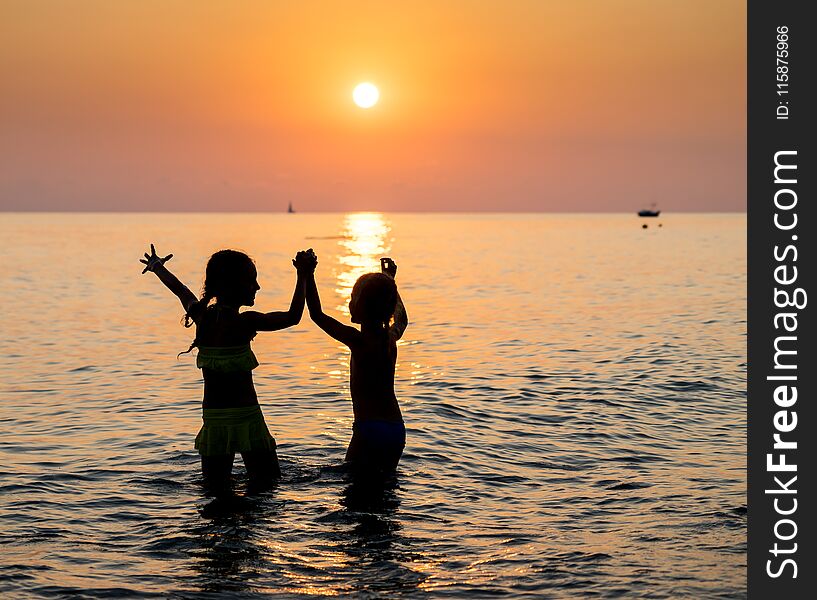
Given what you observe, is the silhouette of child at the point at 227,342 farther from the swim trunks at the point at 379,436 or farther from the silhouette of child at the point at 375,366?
the swim trunks at the point at 379,436

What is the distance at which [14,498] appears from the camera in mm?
9891

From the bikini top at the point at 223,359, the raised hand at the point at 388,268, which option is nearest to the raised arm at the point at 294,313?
the bikini top at the point at 223,359

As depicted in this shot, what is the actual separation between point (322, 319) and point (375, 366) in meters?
1.01

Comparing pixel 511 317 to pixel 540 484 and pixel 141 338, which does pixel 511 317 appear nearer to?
pixel 141 338

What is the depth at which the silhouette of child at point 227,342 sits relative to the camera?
8.66 m

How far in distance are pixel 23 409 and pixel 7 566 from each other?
7.82 meters

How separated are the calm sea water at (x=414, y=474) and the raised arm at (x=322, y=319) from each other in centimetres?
176

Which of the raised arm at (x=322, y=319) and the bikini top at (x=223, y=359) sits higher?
the raised arm at (x=322, y=319)

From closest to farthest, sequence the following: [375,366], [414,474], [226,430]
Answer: [226,430] < [375,366] < [414,474]

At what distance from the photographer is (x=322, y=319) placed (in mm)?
8656

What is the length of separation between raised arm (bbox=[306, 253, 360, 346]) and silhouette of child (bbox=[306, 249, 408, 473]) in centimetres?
1

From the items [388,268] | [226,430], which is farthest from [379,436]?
[388,268]

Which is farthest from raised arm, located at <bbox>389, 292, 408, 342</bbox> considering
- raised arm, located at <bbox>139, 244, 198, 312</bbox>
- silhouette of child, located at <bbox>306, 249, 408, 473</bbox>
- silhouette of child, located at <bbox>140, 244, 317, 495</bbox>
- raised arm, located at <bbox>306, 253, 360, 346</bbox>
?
raised arm, located at <bbox>139, 244, 198, 312</bbox>

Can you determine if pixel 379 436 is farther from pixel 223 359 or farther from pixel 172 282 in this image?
pixel 172 282
